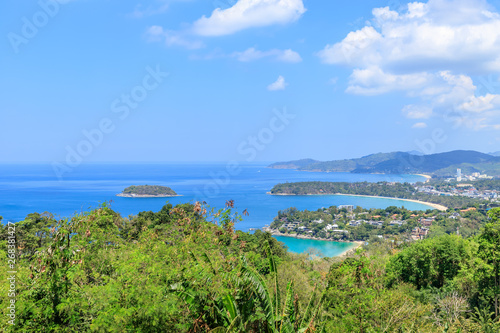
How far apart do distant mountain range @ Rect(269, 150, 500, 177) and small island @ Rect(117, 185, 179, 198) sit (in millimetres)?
121077

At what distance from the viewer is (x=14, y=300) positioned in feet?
11.9

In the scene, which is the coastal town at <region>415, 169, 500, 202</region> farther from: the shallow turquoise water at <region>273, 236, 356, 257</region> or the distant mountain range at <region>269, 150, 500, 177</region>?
the shallow turquoise water at <region>273, 236, 356, 257</region>

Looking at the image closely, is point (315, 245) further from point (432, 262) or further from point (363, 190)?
point (363, 190)

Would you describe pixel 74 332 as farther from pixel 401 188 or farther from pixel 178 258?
pixel 401 188

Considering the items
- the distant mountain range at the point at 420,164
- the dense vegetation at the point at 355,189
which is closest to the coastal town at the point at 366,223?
the dense vegetation at the point at 355,189

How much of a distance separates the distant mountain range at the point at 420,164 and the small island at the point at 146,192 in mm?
121077

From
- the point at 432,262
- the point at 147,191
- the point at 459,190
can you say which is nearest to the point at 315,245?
the point at 147,191

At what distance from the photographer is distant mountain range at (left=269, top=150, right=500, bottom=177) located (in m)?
150

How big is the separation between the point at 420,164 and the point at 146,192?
13797cm

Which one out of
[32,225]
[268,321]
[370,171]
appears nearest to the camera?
[268,321]

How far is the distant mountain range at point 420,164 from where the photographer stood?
5906 inches

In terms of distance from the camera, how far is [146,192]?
202ft

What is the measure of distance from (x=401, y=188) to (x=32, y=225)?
349ft

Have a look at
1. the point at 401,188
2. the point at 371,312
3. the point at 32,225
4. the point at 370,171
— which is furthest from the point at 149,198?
the point at 370,171
